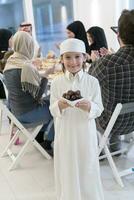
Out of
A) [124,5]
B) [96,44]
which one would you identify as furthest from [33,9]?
[96,44]

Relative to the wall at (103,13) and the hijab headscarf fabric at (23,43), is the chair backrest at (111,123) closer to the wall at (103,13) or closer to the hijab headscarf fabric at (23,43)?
the hijab headscarf fabric at (23,43)

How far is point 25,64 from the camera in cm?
257

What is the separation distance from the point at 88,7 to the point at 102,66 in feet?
13.1

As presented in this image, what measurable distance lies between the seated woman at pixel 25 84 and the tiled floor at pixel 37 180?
0.41 meters

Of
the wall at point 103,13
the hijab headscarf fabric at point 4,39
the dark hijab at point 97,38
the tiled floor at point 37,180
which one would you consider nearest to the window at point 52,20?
the wall at point 103,13

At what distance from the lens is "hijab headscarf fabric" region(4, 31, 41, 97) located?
8.35 ft

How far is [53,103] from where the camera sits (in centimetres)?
179

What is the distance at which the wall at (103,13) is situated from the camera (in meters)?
5.30

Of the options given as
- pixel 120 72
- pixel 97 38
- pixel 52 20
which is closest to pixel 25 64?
pixel 120 72

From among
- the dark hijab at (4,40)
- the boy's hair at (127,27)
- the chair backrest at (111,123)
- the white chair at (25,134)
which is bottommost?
the white chair at (25,134)

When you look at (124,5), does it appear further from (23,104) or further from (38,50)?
(23,104)

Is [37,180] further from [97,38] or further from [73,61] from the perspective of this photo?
[97,38]

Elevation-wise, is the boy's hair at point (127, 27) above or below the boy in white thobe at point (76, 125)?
above

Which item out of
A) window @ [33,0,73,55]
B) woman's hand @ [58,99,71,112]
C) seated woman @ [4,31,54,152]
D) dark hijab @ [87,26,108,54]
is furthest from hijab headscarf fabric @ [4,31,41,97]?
window @ [33,0,73,55]
